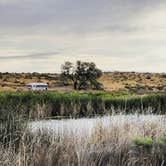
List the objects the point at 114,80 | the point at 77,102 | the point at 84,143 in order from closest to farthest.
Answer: the point at 84,143, the point at 77,102, the point at 114,80

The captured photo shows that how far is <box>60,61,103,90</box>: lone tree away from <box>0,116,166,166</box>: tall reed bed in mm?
48466

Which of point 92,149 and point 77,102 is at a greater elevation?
point 92,149

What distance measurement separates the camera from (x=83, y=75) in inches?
2379

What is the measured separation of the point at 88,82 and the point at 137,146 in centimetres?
5273

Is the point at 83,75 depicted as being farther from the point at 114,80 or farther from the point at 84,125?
the point at 84,125

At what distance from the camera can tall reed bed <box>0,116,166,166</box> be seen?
25.9 feet

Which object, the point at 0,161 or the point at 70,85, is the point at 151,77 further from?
the point at 0,161

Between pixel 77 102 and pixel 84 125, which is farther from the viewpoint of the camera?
pixel 77 102

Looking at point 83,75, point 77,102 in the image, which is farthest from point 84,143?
point 83,75

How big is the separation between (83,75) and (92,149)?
51.7 meters

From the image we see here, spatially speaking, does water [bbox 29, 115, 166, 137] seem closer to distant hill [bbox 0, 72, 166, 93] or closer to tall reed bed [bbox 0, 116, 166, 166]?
tall reed bed [bbox 0, 116, 166, 166]

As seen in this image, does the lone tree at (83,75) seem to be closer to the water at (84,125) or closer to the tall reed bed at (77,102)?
the tall reed bed at (77,102)

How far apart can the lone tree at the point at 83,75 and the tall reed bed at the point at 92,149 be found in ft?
159

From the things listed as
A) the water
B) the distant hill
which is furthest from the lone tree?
the water
